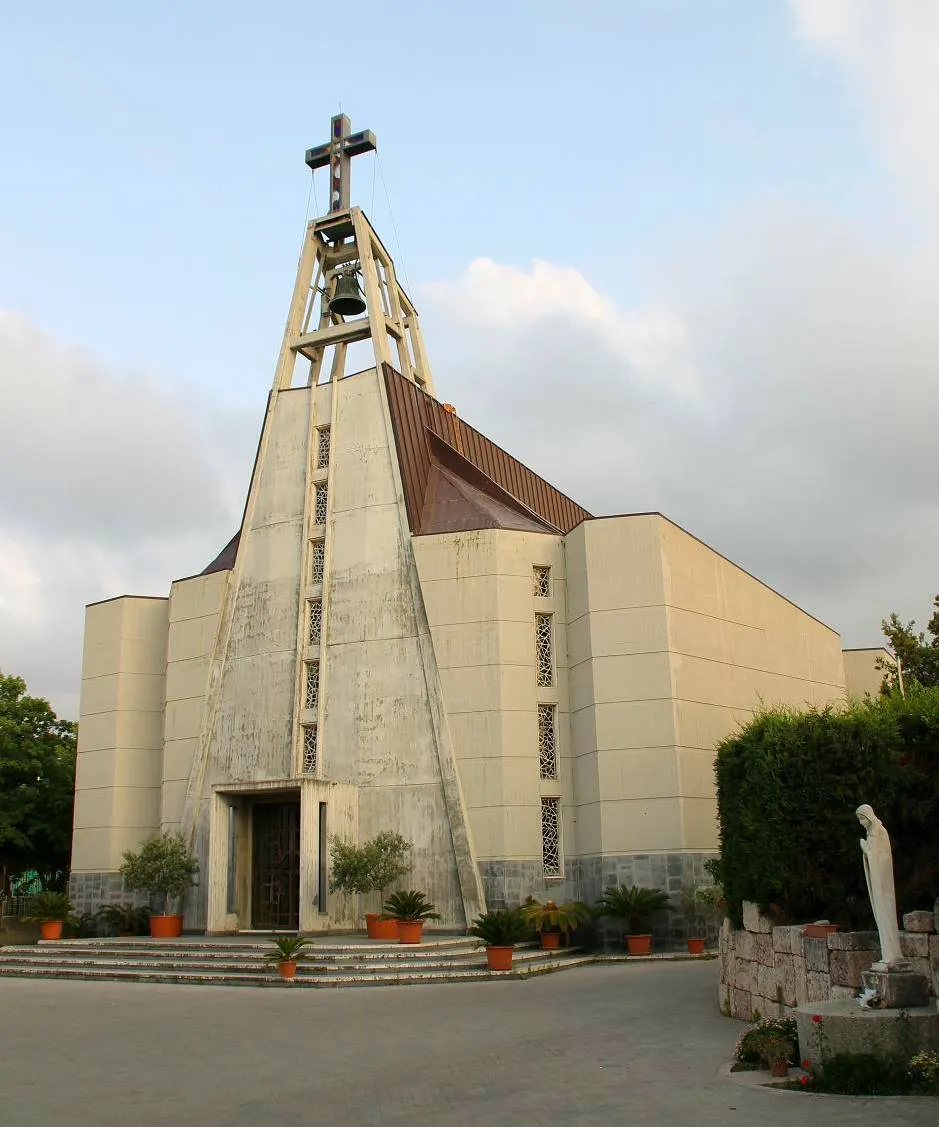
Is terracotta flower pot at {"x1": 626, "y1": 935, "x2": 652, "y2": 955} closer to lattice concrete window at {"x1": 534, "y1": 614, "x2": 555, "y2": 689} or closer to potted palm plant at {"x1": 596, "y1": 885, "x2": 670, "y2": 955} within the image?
potted palm plant at {"x1": 596, "y1": 885, "x2": 670, "y2": 955}

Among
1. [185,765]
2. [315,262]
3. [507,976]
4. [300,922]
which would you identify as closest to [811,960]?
[507,976]

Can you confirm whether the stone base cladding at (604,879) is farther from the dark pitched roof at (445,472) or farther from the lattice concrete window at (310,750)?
the dark pitched roof at (445,472)

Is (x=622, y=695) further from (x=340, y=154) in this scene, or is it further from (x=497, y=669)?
(x=340, y=154)

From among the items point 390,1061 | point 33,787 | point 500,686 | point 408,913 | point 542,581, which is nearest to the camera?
point 390,1061

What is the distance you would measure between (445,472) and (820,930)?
1763 centimetres

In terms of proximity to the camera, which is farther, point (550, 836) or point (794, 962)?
point (550, 836)

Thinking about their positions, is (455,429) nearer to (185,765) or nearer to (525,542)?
(525,542)

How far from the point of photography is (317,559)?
25.3m

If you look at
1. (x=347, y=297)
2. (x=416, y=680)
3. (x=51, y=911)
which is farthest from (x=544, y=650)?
(x=51, y=911)

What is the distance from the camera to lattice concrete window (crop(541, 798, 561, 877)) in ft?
71.8

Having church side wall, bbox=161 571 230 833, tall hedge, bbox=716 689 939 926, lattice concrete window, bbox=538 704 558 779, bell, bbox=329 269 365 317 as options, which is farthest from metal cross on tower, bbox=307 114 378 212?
tall hedge, bbox=716 689 939 926

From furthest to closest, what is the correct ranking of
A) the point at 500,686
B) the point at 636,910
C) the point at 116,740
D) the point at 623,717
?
1. the point at 116,740
2. the point at 500,686
3. the point at 623,717
4. the point at 636,910

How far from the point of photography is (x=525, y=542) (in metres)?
23.6

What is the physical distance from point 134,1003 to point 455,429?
16.9 metres
